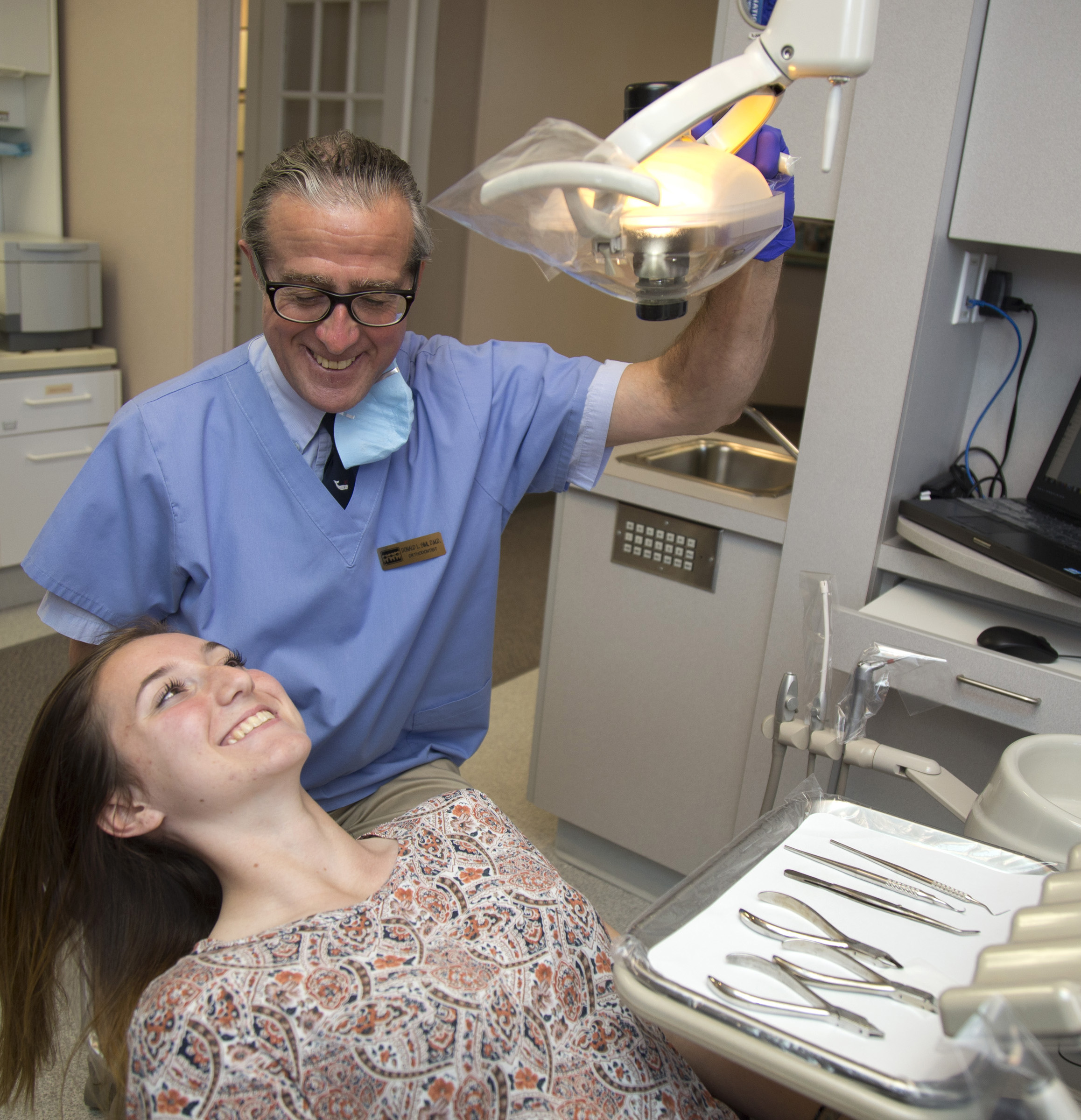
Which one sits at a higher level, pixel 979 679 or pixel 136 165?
pixel 136 165

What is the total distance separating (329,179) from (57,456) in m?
2.38

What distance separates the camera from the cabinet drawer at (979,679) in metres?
1.55

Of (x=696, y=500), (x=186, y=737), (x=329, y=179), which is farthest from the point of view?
(x=696, y=500)

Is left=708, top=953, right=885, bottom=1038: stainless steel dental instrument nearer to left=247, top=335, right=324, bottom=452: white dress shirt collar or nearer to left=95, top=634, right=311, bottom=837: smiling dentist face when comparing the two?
left=95, top=634, right=311, bottom=837: smiling dentist face

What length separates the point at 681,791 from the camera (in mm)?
2180

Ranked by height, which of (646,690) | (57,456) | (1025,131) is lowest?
(646,690)

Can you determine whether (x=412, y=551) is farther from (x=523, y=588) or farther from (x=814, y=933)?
(x=523, y=588)

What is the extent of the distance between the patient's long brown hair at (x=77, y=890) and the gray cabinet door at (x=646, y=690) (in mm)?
1136

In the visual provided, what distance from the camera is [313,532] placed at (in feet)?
4.47

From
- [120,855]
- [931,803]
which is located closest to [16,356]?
[120,855]

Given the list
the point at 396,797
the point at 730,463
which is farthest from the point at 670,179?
the point at 730,463

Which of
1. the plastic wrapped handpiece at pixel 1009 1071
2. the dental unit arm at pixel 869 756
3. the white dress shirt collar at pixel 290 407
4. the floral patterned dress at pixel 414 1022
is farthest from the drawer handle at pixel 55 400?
the plastic wrapped handpiece at pixel 1009 1071

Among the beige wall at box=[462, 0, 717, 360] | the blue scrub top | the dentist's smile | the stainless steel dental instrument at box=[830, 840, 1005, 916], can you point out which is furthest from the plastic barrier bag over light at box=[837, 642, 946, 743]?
the beige wall at box=[462, 0, 717, 360]

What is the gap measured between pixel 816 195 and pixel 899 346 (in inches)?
12.0
